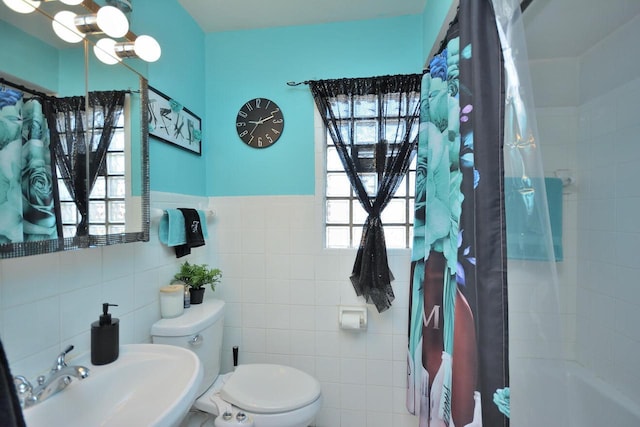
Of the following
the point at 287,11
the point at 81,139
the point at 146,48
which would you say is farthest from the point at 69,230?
the point at 287,11

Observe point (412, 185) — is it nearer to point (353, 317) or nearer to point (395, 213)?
point (395, 213)

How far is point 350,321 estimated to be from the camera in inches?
63.4

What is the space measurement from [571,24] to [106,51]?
6.39ft

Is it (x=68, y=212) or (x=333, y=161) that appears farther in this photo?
(x=333, y=161)

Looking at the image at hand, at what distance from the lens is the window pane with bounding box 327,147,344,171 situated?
1804mm

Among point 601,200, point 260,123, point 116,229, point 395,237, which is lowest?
point 395,237

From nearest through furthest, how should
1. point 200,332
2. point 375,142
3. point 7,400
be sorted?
point 7,400 < point 200,332 < point 375,142

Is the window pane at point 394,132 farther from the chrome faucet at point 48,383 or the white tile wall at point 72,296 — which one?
the chrome faucet at point 48,383

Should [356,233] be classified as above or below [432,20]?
below

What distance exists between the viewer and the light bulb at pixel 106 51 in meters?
1.00

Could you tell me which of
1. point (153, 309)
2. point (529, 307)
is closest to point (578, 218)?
point (529, 307)

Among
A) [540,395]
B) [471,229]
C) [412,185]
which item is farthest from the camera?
[412,185]

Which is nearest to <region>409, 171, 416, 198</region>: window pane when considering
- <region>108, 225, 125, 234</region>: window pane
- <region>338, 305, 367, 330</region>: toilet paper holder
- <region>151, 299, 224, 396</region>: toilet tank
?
<region>338, 305, 367, 330</region>: toilet paper holder

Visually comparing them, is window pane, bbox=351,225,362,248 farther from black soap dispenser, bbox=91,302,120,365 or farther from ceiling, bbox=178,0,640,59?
black soap dispenser, bbox=91,302,120,365
